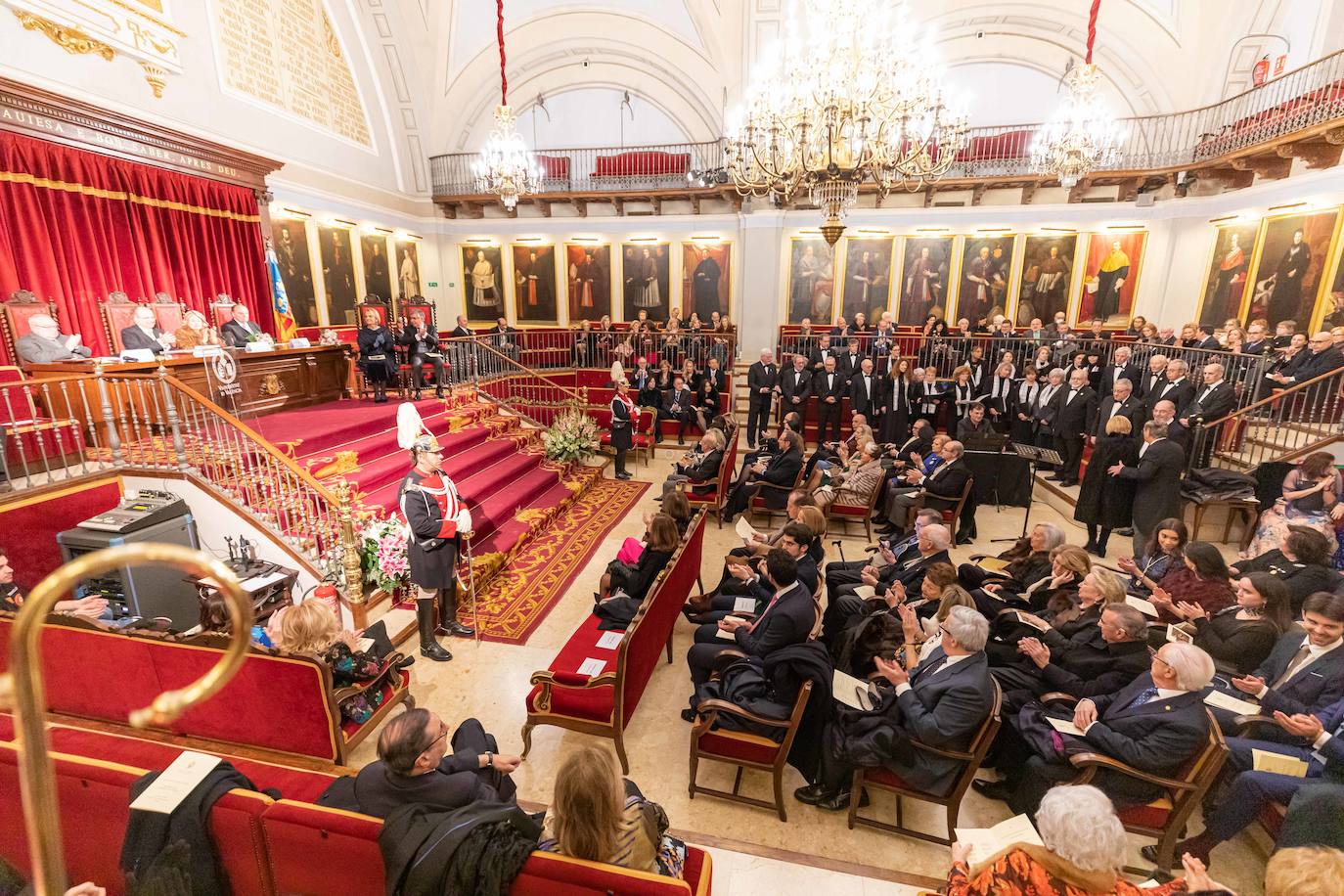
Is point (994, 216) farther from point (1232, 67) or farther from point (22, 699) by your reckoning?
point (22, 699)

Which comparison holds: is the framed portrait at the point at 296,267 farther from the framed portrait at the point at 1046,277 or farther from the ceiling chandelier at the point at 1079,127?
the framed portrait at the point at 1046,277

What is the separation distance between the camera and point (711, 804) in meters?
3.93

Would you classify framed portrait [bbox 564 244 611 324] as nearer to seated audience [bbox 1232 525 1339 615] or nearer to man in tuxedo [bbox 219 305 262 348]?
man in tuxedo [bbox 219 305 262 348]

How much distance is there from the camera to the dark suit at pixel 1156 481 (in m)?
6.52

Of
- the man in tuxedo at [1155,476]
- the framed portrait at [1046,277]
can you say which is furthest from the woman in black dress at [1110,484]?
the framed portrait at [1046,277]

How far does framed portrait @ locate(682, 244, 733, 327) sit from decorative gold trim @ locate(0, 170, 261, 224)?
32.2ft

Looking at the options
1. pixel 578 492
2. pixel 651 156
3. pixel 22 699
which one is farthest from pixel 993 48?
pixel 22 699

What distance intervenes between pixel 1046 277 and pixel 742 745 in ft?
50.2

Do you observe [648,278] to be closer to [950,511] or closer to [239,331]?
[239,331]

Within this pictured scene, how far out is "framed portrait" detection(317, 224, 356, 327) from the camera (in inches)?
512

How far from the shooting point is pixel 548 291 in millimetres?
17531

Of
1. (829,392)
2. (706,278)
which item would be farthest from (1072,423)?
(706,278)

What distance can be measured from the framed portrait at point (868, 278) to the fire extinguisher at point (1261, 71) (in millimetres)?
7218

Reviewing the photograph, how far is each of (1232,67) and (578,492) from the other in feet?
53.0
